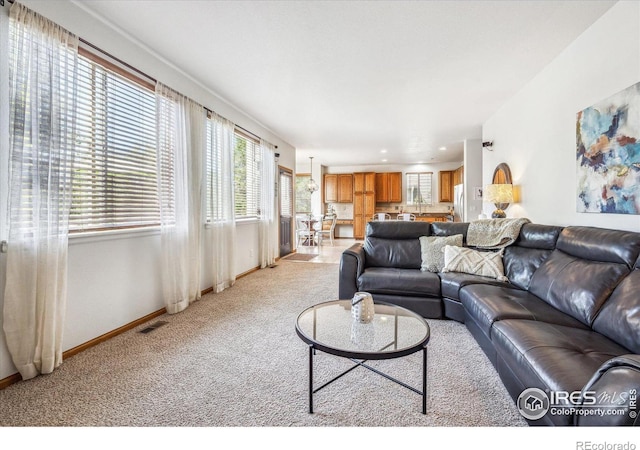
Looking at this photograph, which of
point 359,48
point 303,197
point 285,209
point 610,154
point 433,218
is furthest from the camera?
point 303,197

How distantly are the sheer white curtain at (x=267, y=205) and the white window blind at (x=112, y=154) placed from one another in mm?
2470

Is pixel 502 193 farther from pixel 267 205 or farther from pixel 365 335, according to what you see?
pixel 267 205

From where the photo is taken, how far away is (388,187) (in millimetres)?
9805

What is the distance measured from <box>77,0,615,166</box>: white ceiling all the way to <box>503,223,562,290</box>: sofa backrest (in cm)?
174

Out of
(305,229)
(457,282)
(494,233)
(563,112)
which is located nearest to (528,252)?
(494,233)

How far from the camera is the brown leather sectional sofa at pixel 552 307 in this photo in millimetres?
1012

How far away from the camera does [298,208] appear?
1026 cm

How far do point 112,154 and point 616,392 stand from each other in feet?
11.0

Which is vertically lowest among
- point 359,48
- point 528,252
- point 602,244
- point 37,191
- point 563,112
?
point 528,252

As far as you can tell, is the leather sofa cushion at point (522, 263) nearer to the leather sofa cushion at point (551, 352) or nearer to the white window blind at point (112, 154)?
the leather sofa cushion at point (551, 352)

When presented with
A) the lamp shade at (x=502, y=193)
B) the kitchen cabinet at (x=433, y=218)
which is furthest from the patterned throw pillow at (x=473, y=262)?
the kitchen cabinet at (x=433, y=218)

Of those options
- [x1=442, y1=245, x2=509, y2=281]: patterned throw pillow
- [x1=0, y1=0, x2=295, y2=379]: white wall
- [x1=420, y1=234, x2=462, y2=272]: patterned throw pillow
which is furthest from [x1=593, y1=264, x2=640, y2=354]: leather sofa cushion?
[x1=0, y1=0, x2=295, y2=379]: white wall
